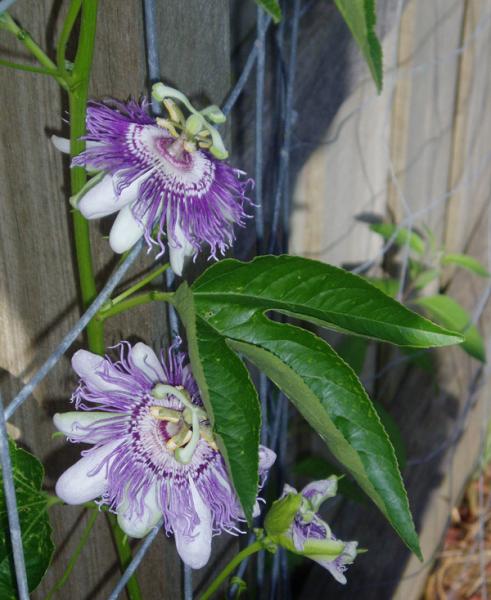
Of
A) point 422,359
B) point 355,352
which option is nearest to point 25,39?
point 355,352

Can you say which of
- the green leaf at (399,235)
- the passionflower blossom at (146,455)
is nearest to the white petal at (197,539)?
the passionflower blossom at (146,455)

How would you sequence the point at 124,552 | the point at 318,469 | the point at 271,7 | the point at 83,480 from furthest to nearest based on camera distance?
the point at 318,469, the point at 124,552, the point at 83,480, the point at 271,7

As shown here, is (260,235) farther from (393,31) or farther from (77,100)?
(393,31)

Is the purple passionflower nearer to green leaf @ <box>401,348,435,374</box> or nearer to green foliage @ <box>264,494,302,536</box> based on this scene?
green foliage @ <box>264,494,302,536</box>

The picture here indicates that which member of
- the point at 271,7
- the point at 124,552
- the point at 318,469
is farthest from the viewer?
the point at 318,469

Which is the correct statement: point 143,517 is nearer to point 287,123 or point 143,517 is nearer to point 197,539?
point 197,539

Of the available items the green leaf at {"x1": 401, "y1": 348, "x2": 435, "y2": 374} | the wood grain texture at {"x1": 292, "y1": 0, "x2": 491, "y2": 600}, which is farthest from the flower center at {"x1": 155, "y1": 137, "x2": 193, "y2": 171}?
the green leaf at {"x1": 401, "y1": 348, "x2": 435, "y2": 374}

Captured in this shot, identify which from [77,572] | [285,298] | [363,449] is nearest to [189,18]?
[285,298]

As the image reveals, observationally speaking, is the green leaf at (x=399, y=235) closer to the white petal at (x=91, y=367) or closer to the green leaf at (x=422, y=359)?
the green leaf at (x=422, y=359)
